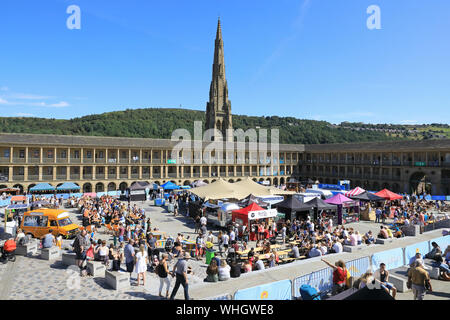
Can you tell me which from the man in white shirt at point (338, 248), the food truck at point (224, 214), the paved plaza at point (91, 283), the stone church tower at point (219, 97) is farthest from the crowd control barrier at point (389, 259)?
the stone church tower at point (219, 97)

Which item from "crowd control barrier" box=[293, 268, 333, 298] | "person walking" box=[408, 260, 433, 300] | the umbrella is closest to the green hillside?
the umbrella

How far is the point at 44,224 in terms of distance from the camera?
14844 mm

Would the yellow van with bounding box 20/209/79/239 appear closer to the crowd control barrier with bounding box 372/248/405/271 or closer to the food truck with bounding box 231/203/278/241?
the food truck with bounding box 231/203/278/241

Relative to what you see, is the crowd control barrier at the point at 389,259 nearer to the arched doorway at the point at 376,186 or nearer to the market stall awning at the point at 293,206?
the market stall awning at the point at 293,206

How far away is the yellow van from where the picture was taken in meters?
14.8

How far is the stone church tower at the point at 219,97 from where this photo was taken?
66.3 m

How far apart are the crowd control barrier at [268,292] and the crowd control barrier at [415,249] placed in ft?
21.3

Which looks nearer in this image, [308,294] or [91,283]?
[308,294]

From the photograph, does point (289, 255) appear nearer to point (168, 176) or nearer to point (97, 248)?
point (97, 248)

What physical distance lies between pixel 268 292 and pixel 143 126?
95.0 meters

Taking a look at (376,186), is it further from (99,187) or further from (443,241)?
(99,187)

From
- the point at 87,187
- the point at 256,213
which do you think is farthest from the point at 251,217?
the point at 87,187

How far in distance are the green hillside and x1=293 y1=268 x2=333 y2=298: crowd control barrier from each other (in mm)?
81686

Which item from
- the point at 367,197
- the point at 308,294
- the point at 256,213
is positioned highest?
the point at 367,197
